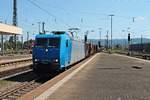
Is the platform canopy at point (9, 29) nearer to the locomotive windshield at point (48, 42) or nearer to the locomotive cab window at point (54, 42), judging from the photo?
the locomotive windshield at point (48, 42)

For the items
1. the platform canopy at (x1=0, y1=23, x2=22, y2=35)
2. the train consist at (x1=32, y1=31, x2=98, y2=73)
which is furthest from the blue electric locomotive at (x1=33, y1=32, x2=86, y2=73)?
the platform canopy at (x1=0, y1=23, x2=22, y2=35)

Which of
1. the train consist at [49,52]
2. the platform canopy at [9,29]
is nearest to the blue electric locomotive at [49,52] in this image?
the train consist at [49,52]

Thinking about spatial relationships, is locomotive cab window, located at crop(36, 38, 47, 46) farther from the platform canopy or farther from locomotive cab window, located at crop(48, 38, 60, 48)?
the platform canopy

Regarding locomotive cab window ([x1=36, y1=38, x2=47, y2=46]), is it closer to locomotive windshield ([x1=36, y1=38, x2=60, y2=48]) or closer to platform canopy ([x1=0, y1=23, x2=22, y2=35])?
locomotive windshield ([x1=36, y1=38, x2=60, y2=48])

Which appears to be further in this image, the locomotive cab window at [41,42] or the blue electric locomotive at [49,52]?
the locomotive cab window at [41,42]

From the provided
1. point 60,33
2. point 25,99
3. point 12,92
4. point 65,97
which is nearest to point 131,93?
point 65,97

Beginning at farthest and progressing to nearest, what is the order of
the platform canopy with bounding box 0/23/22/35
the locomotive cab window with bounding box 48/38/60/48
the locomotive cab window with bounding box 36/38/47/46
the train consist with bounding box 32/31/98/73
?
A: the platform canopy with bounding box 0/23/22/35 < the locomotive cab window with bounding box 36/38/47/46 < the locomotive cab window with bounding box 48/38/60/48 < the train consist with bounding box 32/31/98/73

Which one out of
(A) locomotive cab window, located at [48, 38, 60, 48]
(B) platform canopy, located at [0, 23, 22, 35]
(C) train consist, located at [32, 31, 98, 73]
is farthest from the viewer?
(B) platform canopy, located at [0, 23, 22, 35]

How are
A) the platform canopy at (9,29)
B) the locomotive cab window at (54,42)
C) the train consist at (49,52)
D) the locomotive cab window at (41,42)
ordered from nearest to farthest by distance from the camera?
1. the train consist at (49,52)
2. the locomotive cab window at (54,42)
3. the locomotive cab window at (41,42)
4. the platform canopy at (9,29)

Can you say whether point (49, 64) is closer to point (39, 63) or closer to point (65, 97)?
point (39, 63)

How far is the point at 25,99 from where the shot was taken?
1177cm

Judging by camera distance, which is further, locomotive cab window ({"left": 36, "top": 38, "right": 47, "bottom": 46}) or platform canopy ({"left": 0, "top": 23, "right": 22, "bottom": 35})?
platform canopy ({"left": 0, "top": 23, "right": 22, "bottom": 35})

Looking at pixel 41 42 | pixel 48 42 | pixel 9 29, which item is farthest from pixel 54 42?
pixel 9 29

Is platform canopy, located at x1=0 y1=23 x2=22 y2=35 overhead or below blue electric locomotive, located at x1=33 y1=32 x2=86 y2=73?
overhead
